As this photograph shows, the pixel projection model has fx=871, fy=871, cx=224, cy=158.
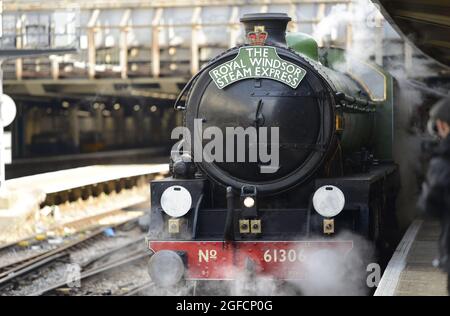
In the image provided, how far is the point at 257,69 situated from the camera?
796 centimetres

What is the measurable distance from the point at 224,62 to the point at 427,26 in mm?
3821

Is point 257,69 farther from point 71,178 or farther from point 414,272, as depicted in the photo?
point 71,178

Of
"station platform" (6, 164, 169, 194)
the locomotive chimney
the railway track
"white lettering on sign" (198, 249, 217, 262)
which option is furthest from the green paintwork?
"station platform" (6, 164, 169, 194)

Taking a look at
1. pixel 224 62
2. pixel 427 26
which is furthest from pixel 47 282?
pixel 427 26

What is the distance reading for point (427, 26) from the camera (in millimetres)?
10852

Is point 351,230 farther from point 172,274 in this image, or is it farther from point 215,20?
point 215,20

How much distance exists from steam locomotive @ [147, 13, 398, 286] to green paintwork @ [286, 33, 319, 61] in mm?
611

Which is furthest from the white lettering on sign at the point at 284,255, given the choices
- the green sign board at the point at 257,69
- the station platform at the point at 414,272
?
the green sign board at the point at 257,69

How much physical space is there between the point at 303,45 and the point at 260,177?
1694 millimetres

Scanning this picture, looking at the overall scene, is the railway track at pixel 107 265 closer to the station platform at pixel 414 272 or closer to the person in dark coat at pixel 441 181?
the station platform at pixel 414 272

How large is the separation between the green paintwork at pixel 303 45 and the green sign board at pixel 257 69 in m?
0.93

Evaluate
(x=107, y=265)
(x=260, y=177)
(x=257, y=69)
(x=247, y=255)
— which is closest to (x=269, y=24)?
(x=257, y=69)

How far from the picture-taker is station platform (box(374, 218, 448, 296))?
664 centimetres

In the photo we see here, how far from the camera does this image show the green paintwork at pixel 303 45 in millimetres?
8906
